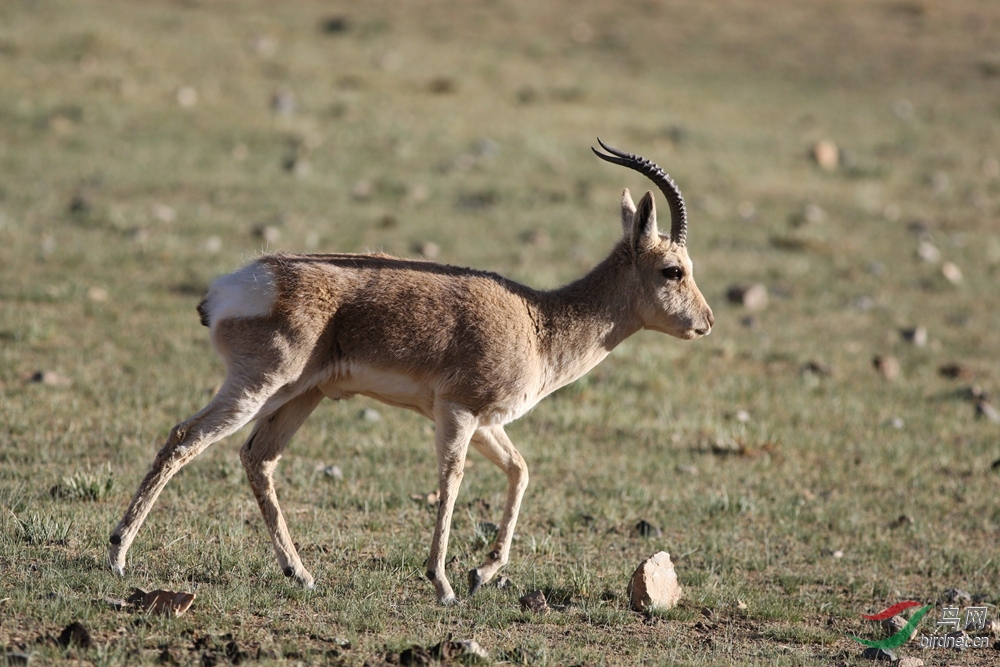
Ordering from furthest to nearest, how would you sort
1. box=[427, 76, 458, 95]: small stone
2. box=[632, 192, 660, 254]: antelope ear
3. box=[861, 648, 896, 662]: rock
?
box=[427, 76, 458, 95]: small stone → box=[632, 192, 660, 254]: antelope ear → box=[861, 648, 896, 662]: rock

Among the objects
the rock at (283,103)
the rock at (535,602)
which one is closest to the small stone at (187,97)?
the rock at (283,103)

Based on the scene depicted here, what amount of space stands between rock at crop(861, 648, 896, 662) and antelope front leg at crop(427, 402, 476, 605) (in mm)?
2300

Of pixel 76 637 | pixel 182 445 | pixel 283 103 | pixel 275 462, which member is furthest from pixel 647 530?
pixel 283 103

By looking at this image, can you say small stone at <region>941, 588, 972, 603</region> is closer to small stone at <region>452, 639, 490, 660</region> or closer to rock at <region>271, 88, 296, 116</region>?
small stone at <region>452, 639, 490, 660</region>

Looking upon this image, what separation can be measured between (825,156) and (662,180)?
15.3 metres

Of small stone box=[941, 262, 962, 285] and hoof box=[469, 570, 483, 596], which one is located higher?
hoof box=[469, 570, 483, 596]

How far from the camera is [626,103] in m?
23.5

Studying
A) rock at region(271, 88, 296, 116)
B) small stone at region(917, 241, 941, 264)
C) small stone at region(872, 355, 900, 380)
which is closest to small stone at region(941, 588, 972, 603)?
small stone at region(872, 355, 900, 380)

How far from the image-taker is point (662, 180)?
6863 millimetres

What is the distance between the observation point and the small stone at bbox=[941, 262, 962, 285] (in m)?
15.6

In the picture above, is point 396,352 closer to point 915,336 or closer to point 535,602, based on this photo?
point 535,602

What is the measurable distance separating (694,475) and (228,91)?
14208 millimetres

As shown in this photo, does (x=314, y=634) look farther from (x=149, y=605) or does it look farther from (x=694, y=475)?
(x=694, y=475)

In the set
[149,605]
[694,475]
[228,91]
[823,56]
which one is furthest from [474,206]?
[823,56]
